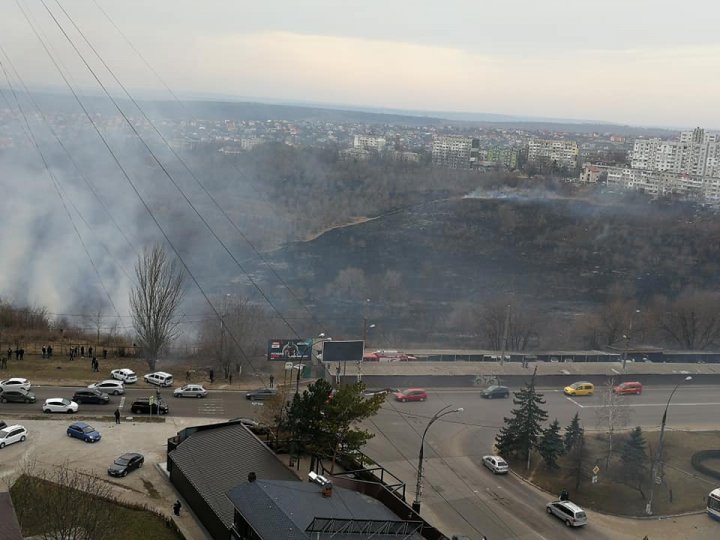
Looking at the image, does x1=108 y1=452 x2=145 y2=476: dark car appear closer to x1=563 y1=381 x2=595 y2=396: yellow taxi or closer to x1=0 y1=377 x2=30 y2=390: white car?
x1=0 y1=377 x2=30 y2=390: white car

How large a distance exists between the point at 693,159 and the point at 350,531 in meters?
97.3

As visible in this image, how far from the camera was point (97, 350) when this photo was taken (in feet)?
77.8

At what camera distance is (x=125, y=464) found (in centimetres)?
1408

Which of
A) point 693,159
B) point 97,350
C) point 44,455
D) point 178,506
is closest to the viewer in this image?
point 178,506

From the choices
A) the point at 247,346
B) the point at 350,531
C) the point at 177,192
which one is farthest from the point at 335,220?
the point at 350,531

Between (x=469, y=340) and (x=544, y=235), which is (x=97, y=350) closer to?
(x=469, y=340)

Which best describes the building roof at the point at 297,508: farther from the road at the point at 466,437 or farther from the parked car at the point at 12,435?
the parked car at the point at 12,435

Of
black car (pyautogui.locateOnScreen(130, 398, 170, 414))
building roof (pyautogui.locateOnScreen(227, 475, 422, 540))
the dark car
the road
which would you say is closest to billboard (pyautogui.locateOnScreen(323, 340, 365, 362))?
the road

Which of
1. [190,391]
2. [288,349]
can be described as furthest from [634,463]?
[190,391]

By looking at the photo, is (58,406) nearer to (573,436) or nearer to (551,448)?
(551,448)

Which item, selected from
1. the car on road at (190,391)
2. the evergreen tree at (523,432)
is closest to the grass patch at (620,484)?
the evergreen tree at (523,432)

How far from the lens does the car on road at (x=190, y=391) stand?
19109mm

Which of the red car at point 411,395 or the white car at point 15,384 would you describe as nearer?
the white car at point 15,384

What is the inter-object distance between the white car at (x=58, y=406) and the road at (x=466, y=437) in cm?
40
